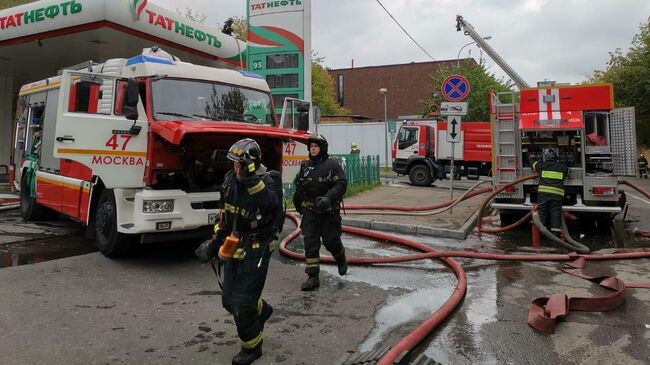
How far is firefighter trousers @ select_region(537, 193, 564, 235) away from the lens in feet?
25.8

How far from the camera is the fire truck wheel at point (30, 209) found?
9.07m

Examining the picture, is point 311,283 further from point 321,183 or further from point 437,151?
point 437,151

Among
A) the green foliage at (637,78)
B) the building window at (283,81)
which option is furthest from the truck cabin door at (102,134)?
the green foliage at (637,78)

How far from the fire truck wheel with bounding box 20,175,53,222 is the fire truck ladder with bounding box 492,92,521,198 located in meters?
8.26

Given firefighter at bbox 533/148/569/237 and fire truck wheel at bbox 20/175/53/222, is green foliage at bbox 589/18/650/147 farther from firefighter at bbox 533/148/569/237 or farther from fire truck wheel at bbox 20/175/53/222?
fire truck wheel at bbox 20/175/53/222

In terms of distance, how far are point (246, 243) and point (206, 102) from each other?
138 inches

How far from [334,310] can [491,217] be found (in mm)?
7325

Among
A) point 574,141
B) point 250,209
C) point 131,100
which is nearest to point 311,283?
point 250,209

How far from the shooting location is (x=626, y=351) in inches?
153


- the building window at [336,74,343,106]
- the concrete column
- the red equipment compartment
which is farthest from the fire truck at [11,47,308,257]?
the building window at [336,74,343,106]

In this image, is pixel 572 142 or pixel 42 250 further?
pixel 572 142

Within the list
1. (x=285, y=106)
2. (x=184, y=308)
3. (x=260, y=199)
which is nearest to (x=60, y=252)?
(x=184, y=308)

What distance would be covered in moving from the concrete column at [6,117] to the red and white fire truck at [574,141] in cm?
Answer: 1415

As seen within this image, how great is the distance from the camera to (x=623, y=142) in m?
8.53
